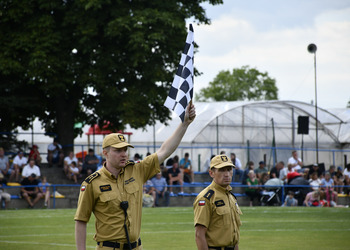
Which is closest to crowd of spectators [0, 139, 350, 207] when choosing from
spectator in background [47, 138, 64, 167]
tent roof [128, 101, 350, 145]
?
spectator in background [47, 138, 64, 167]

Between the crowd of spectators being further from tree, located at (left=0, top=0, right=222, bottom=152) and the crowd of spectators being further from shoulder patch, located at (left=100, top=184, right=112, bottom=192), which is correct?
shoulder patch, located at (left=100, top=184, right=112, bottom=192)

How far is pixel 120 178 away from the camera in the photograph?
5.74m

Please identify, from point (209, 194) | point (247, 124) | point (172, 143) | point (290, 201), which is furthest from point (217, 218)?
point (247, 124)

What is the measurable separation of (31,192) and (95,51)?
8.18 metres

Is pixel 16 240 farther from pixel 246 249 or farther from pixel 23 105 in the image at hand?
pixel 23 105

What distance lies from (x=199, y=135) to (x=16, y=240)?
2816cm

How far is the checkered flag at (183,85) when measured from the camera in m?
6.16

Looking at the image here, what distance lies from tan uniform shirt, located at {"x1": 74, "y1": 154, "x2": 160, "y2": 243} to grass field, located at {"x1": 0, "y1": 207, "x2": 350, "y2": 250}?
6.99 meters

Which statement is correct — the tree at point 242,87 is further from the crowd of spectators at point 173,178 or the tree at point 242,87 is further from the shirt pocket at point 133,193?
the shirt pocket at point 133,193

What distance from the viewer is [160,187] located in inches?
974

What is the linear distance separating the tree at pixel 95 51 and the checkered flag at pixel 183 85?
67.1 feet

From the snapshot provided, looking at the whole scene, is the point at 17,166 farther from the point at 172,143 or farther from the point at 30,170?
the point at 172,143

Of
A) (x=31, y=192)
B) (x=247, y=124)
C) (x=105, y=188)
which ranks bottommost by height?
(x=31, y=192)

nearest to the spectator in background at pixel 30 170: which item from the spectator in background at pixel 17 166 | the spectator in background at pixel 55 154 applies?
the spectator in background at pixel 17 166
